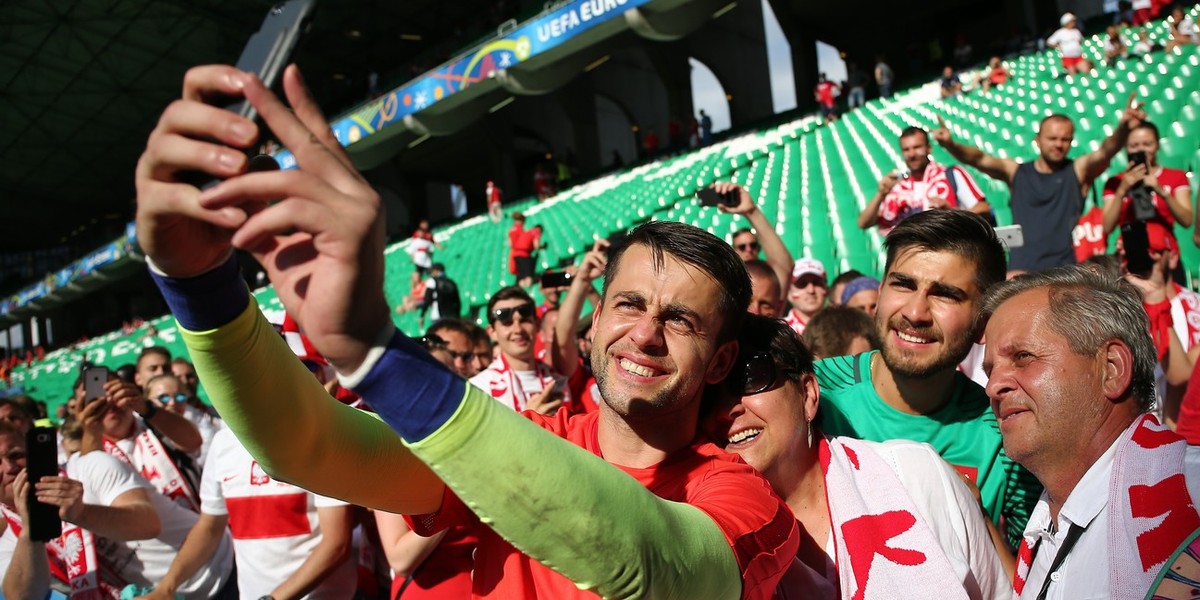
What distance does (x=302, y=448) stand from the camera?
1307 millimetres

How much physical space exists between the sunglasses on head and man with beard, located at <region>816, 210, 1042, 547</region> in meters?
1.91

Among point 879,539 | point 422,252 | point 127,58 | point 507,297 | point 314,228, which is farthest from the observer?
point 127,58

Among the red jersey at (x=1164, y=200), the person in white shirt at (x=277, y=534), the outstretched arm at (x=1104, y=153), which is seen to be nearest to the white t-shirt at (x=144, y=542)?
the person in white shirt at (x=277, y=534)

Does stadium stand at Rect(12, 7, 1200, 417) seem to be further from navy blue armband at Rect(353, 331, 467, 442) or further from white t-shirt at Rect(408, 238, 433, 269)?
navy blue armband at Rect(353, 331, 467, 442)

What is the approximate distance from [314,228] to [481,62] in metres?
21.7

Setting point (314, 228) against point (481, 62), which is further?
point (481, 62)

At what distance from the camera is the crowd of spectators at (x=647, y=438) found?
1013mm

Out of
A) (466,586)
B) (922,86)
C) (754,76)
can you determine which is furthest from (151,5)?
(466,586)

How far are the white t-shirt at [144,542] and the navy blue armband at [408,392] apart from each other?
2.88 meters

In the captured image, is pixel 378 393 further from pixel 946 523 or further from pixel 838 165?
pixel 838 165

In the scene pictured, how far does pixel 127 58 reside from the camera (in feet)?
91.8

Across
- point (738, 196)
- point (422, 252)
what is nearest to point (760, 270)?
point (738, 196)

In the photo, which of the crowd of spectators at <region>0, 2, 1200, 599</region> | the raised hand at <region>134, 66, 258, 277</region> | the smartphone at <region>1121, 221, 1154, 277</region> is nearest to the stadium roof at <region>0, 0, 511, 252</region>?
the crowd of spectators at <region>0, 2, 1200, 599</region>

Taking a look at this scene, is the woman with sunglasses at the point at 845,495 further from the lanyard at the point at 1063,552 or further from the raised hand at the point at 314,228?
the raised hand at the point at 314,228
